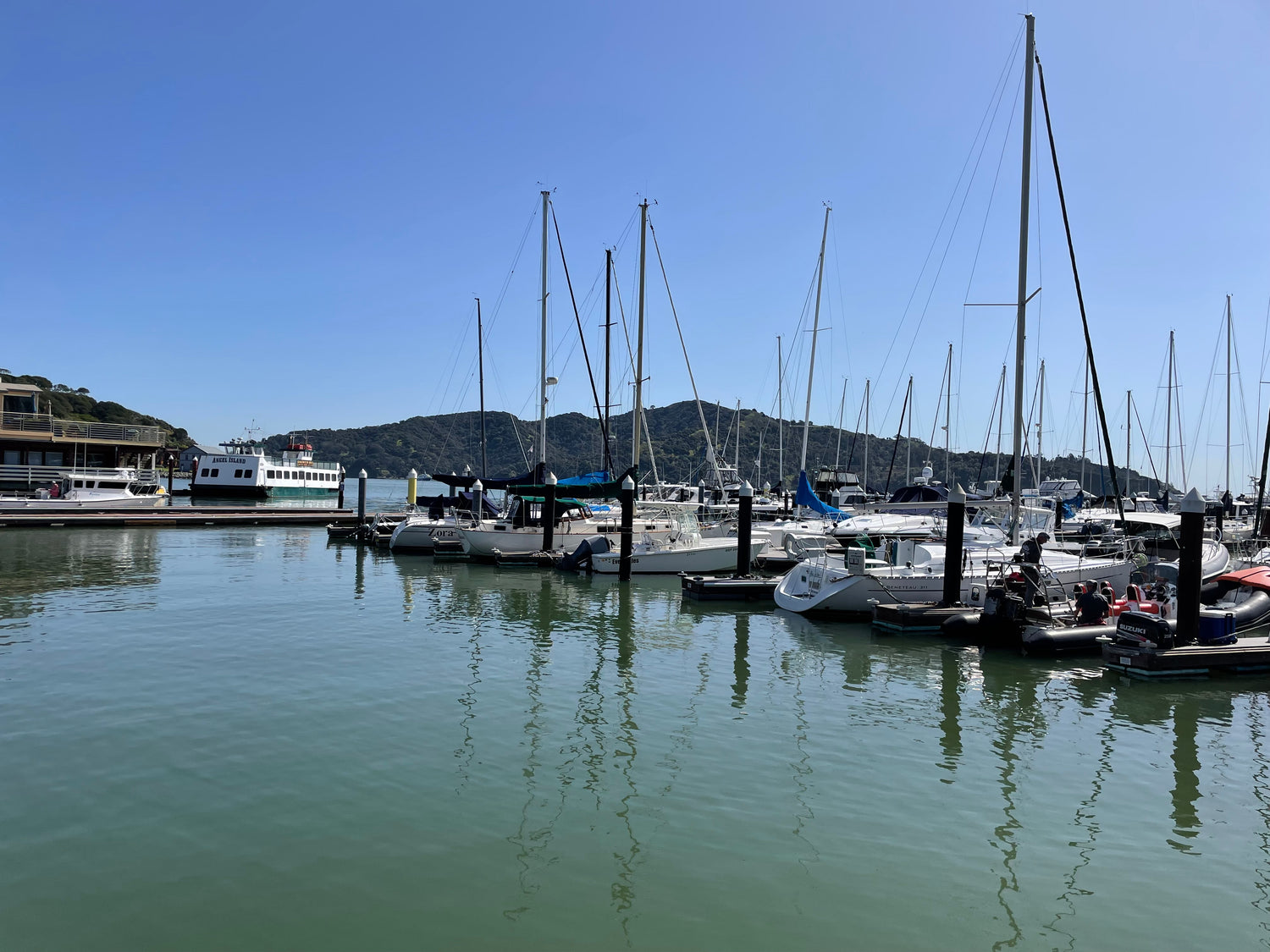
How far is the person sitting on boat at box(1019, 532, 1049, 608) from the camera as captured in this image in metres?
18.5

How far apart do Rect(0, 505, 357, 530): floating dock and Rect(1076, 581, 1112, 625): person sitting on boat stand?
38.4 metres

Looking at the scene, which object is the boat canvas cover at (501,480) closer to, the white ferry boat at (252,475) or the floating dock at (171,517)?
the floating dock at (171,517)

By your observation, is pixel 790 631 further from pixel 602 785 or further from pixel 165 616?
pixel 165 616

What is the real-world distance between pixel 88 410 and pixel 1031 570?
409 ft

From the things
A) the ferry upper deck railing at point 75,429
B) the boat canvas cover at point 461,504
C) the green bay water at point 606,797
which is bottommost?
the green bay water at point 606,797

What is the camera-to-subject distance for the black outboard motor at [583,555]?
98.9 feet

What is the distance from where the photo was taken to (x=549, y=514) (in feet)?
107

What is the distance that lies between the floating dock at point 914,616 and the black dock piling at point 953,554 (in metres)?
0.27

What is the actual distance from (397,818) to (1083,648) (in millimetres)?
14179

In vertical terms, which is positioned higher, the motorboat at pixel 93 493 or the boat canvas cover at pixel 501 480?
the boat canvas cover at pixel 501 480

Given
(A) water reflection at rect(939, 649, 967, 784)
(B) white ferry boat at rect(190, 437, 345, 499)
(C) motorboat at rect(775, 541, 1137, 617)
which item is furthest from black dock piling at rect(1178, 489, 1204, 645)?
(B) white ferry boat at rect(190, 437, 345, 499)

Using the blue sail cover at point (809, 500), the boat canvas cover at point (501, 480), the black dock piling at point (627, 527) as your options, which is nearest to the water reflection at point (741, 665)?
the black dock piling at point (627, 527)

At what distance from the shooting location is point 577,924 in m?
6.32

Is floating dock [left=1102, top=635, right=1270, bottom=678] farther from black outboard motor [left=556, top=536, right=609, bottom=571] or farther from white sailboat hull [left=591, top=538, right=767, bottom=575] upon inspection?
black outboard motor [left=556, top=536, right=609, bottom=571]
